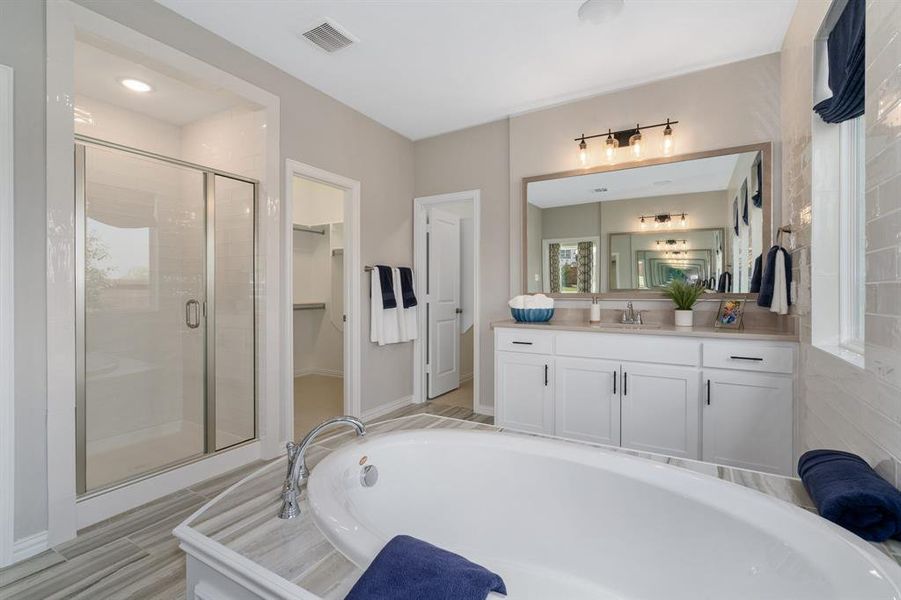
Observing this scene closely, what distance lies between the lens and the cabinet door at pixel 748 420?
231 centimetres

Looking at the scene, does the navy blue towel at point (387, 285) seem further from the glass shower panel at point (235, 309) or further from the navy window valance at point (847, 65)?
the navy window valance at point (847, 65)

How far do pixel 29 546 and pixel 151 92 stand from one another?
9.52 feet

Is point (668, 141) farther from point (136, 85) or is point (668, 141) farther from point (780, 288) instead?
point (136, 85)

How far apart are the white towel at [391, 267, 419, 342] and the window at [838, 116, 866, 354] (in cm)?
304

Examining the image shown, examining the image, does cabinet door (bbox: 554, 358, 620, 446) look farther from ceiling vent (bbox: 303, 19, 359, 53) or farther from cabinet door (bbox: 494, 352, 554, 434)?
ceiling vent (bbox: 303, 19, 359, 53)

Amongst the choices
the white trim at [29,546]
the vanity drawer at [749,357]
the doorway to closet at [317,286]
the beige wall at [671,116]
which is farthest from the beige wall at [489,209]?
the white trim at [29,546]

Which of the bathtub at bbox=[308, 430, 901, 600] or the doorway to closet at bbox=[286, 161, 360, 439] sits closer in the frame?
the bathtub at bbox=[308, 430, 901, 600]

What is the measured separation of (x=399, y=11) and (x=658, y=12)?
1.45 metres

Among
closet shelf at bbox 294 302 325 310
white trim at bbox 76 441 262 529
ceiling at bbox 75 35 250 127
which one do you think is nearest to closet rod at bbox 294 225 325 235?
closet shelf at bbox 294 302 325 310

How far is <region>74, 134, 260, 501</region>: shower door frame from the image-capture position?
2021mm

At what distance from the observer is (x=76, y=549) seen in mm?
1883

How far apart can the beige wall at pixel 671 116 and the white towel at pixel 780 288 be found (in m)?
0.63

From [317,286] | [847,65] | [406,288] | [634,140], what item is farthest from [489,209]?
[317,286]

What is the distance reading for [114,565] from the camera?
70.1 inches
